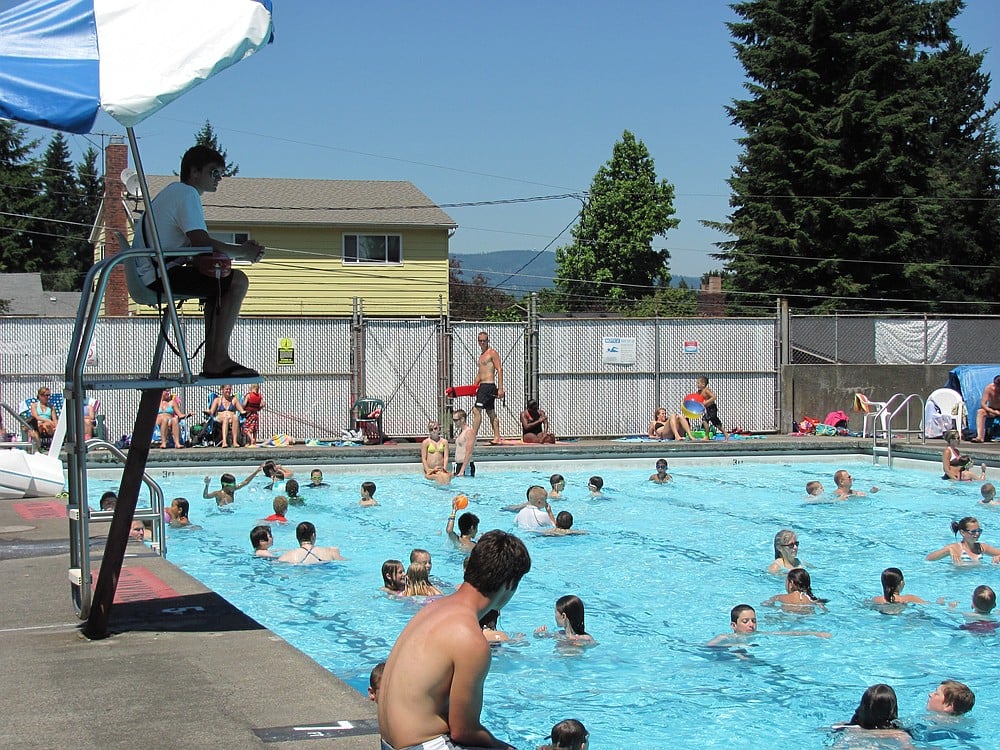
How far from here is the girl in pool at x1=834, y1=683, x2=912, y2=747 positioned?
22.4 ft

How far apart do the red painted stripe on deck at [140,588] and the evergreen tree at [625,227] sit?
170ft

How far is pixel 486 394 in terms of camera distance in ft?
69.6

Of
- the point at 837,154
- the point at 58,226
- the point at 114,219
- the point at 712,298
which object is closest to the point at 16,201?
the point at 58,226

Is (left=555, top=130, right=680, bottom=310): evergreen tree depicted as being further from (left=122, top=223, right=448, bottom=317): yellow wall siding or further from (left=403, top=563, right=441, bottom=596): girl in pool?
(left=403, top=563, right=441, bottom=596): girl in pool

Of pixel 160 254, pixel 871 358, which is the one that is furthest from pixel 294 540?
pixel 871 358

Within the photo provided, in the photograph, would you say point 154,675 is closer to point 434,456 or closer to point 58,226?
point 434,456

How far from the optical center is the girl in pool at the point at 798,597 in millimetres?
10430

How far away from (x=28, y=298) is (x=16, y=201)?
18.2m

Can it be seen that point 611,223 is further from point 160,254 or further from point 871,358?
point 160,254

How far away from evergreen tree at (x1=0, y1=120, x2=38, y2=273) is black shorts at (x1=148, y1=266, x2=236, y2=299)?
55360 millimetres

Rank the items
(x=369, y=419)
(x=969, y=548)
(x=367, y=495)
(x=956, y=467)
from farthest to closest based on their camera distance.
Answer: (x=369, y=419) → (x=956, y=467) → (x=367, y=495) → (x=969, y=548)

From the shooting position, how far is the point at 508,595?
12.7 feet

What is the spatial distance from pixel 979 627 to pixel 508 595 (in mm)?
7436

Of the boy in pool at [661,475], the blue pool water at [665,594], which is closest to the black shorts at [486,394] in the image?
the blue pool water at [665,594]
